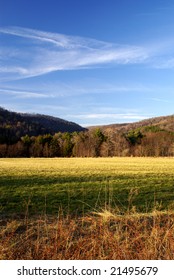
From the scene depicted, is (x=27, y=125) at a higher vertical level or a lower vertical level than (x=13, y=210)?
higher

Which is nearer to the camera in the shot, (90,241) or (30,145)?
(90,241)

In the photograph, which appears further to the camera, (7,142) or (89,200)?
(7,142)

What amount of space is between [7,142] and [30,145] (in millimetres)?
11522

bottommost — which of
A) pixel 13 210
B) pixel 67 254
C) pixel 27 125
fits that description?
pixel 13 210

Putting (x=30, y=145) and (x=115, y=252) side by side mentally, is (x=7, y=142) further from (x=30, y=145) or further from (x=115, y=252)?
(x=115, y=252)

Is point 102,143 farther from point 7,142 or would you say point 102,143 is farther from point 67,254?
point 67,254

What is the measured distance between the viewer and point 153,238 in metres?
4.72

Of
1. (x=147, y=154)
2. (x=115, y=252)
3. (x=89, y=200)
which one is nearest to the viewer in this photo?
Answer: (x=115, y=252)

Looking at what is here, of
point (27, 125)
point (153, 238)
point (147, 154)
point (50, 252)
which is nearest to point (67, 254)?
point (50, 252)

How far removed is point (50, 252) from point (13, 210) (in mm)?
10091

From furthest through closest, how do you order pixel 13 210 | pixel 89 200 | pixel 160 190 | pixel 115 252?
1. pixel 160 190
2. pixel 89 200
3. pixel 13 210
4. pixel 115 252
